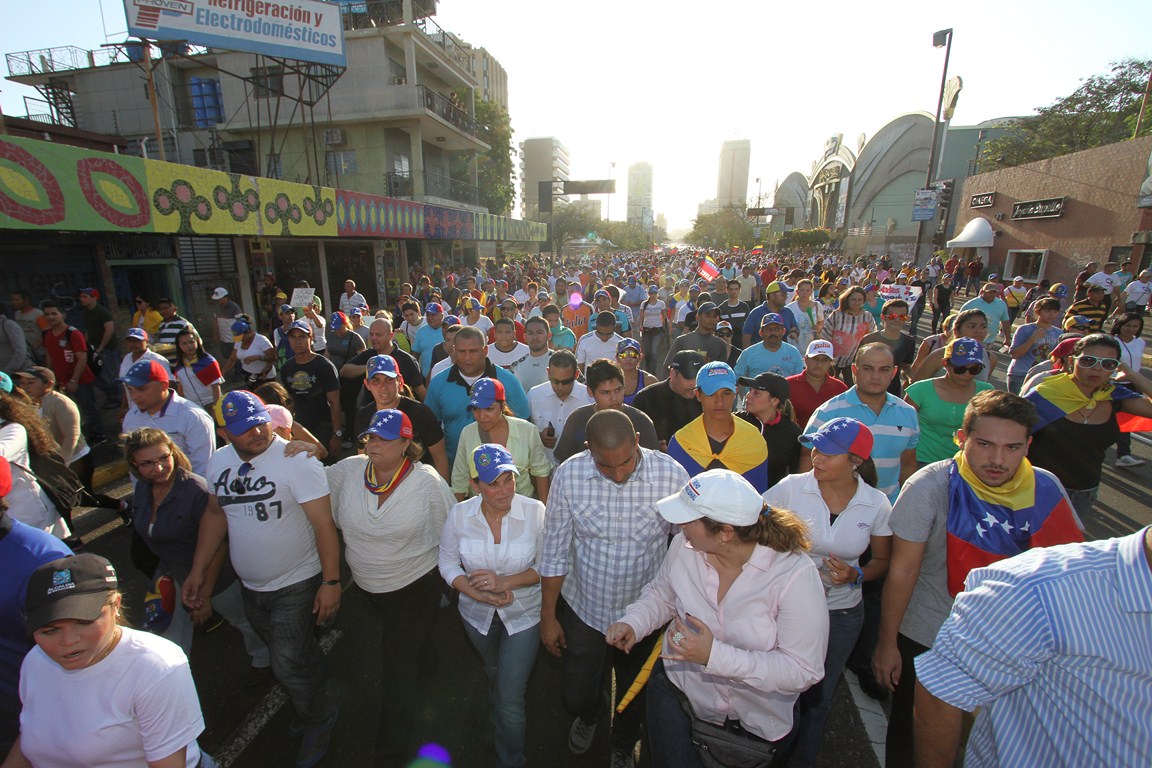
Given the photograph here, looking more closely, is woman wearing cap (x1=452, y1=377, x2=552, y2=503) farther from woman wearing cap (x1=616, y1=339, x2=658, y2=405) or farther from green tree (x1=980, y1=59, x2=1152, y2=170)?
green tree (x1=980, y1=59, x2=1152, y2=170)

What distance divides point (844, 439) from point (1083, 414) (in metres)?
2.55

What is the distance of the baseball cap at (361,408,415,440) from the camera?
2.76 meters

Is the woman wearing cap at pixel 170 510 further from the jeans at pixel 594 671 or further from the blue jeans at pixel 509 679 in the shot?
the jeans at pixel 594 671

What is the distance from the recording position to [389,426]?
9.18ft

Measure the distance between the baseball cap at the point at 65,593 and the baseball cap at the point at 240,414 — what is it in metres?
1.02

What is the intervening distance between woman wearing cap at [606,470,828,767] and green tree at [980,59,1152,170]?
4310 cm

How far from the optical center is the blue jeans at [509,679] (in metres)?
2.73

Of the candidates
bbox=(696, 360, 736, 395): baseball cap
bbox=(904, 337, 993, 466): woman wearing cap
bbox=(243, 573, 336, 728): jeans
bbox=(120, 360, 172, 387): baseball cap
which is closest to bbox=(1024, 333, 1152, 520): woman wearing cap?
bbox=(904, 337, 993, 466): woman wearing cap

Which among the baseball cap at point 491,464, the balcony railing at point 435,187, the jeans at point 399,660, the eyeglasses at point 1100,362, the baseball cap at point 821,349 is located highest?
the balcony railing at point 435,187

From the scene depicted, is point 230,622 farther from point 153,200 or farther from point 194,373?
point 153,200

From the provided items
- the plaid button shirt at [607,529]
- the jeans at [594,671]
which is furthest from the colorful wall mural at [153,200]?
the jeans at [594,671]

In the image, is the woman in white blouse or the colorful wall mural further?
the colorful wall mural

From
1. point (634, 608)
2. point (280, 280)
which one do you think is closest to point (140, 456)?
point (634, 608)

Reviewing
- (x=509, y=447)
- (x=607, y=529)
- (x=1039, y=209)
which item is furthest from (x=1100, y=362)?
(x=1039, y=209)
